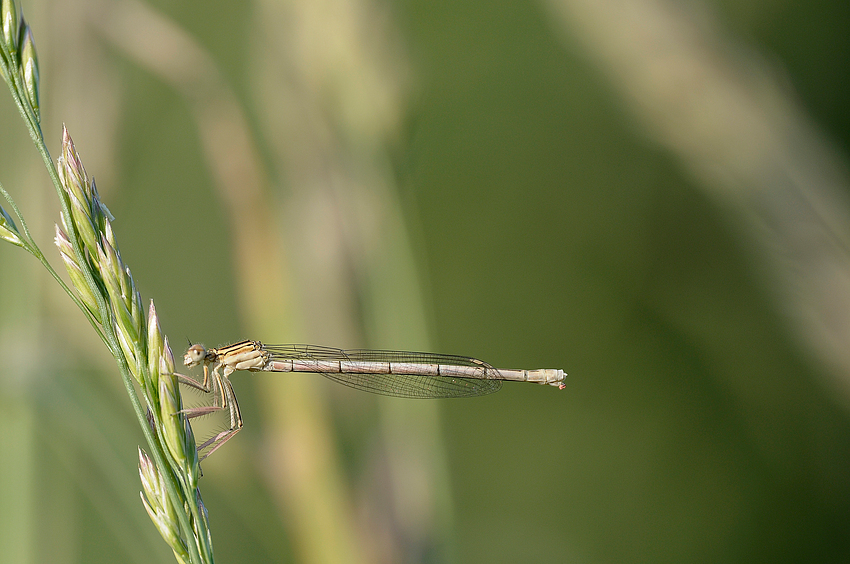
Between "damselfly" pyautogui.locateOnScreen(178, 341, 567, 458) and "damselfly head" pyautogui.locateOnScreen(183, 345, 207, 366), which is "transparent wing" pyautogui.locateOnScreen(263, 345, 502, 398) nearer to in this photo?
"damselfly" pyautogui.locateOnScreen(178, 341, 567, 458)

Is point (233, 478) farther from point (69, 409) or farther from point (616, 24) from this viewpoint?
point (616, 24)

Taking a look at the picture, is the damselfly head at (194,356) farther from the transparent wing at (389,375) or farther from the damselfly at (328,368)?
the transparent wing at (389,375)

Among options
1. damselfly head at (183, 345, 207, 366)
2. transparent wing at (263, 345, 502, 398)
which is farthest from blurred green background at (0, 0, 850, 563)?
damselfly head at (183, 345, 207, 366)

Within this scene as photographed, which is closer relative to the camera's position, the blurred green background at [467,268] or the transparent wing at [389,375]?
the blurred green background at [467,268]

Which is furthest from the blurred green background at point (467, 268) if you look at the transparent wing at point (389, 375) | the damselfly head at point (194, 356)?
the damselfly head at point (194, 356)

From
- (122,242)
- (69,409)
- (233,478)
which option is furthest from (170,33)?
(122,242)
